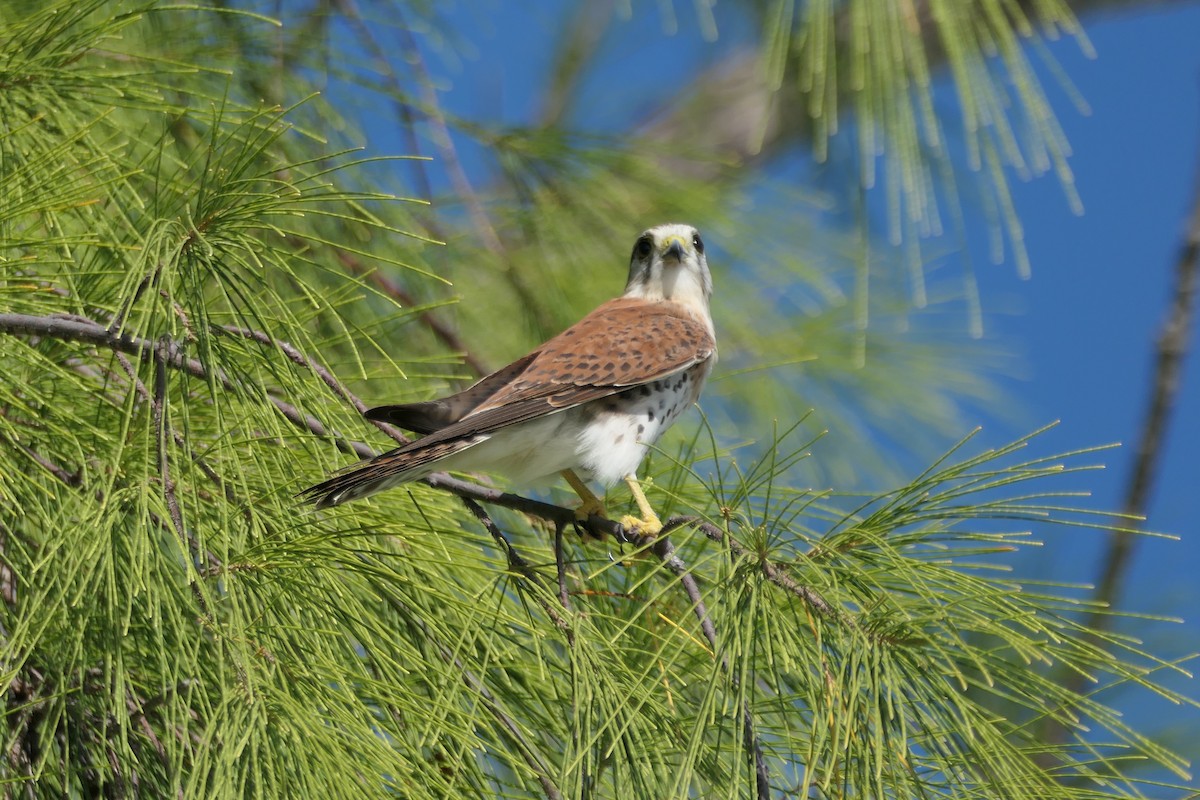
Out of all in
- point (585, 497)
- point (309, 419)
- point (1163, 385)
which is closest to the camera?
point (309, 419)

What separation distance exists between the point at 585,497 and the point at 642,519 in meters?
0.30

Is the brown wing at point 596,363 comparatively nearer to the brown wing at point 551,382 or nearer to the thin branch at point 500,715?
the brown wing at point 551,382

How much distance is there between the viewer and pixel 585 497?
2.76 m

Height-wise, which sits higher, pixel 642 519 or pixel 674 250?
pixel 674 250

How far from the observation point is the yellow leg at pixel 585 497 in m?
2.68

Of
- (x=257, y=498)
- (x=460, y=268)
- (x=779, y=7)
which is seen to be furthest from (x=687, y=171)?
(x=257, y=498)

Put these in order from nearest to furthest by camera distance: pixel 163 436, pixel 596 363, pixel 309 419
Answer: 1. pixel 163 436
2. pixel 309 419
3. pixel 596 363

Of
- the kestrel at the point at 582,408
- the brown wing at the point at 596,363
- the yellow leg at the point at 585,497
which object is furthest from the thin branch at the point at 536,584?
the yellow leg at the point at 585,497

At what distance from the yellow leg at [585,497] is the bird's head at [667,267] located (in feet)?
2.59

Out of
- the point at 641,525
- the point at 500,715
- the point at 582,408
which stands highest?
the point at 582,408

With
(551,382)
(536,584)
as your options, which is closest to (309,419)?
(536,584)

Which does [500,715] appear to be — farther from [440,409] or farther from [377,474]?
[440,409]

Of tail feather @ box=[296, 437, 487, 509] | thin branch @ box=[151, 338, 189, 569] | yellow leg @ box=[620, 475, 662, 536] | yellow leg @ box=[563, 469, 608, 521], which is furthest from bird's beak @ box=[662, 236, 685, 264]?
thin branch @ box=[151, 338, 189, 569]

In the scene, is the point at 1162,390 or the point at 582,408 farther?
the point at 1162,390
